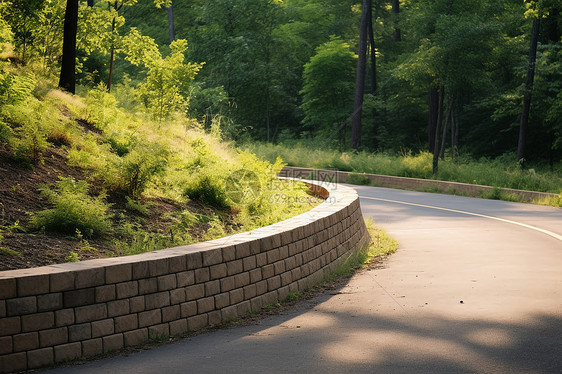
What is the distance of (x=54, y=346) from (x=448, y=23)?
25807 mm

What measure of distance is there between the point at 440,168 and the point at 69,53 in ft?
58.8

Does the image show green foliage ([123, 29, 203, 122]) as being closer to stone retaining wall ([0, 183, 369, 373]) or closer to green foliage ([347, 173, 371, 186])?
stone retaining wall ([0, 183, 369, 373])

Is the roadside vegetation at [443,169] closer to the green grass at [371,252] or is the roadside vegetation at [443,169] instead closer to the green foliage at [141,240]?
the green grass at [371,252]

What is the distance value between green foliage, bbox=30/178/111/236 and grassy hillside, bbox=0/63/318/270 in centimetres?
1

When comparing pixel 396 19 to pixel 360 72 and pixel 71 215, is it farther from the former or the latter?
pixel 71 215

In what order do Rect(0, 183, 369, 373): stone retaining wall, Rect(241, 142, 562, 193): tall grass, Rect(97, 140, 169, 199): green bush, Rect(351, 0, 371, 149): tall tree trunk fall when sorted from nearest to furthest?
Rect(0, 183, 369, 373): stone retaining wall < Rect(97, 140, 169, 199): green bush < Rect(241, 142, 562, 193): tall grass < Rect(351, 0, 371, 149): tall tree trunk

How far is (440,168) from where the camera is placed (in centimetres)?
2823

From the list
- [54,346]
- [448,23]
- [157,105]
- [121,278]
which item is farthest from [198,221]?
[448,23]

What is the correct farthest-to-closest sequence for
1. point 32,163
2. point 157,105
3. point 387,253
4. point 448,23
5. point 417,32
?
1. point 417,32
2. point 448,23
3. point 157,105
4. point 387,253
5. point 32,163

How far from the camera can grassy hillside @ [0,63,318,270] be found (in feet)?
24.8

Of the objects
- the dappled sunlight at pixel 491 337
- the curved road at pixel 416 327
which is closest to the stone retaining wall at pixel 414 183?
the curved road at pixel 416 327

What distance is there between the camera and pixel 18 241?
6.97 m

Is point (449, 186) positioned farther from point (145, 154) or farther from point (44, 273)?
point (44, 273)

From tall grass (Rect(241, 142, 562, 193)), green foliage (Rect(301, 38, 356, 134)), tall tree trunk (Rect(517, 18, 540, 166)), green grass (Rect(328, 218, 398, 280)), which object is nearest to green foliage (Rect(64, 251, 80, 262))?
green grass (Rect(328, 218, 398, 280))
